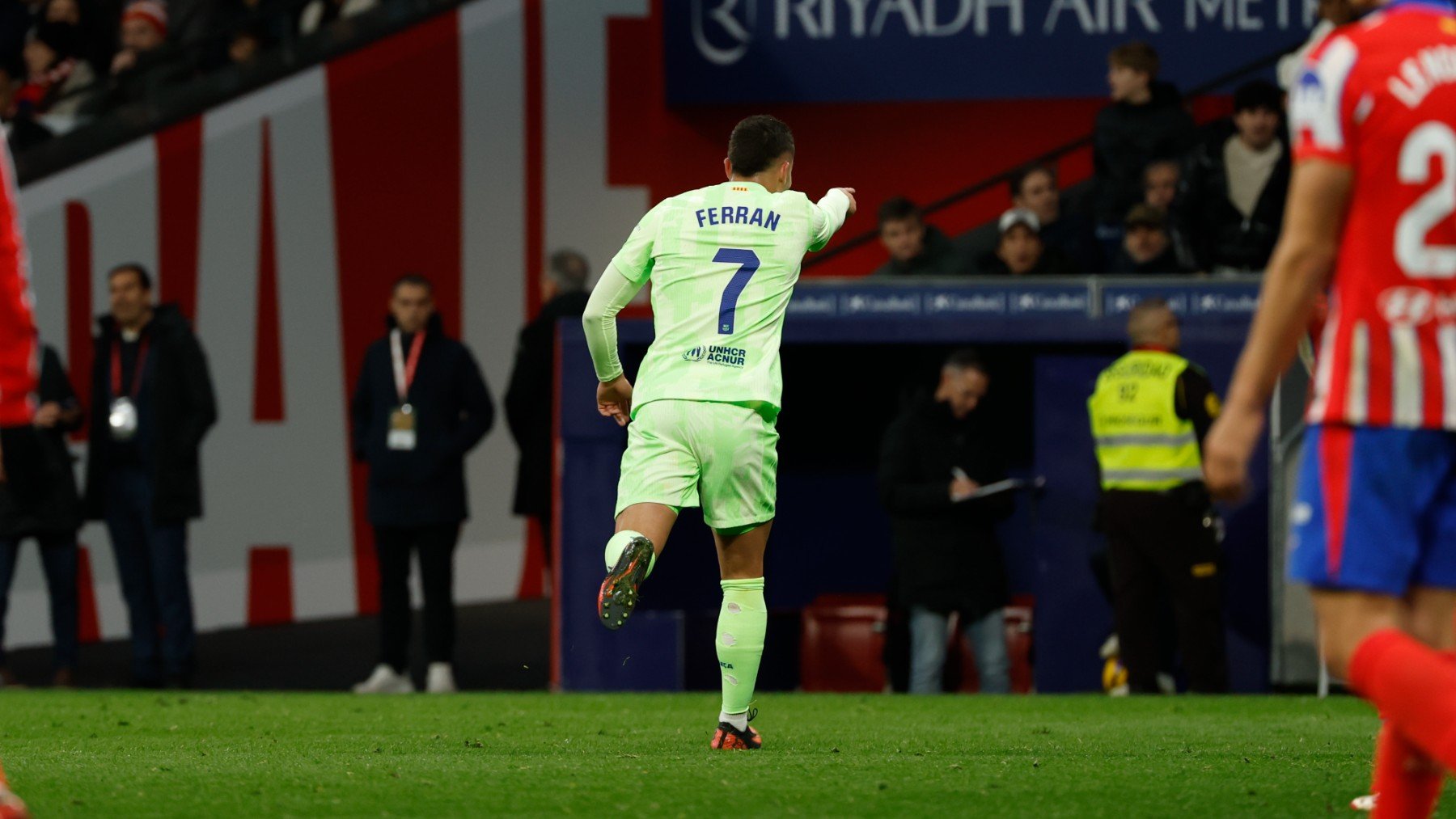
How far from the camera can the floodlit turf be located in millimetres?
5117

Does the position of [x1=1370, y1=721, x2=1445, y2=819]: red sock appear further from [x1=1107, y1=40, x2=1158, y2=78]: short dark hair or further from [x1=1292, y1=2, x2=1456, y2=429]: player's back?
[x1=1107, y1=40, x2=1158, y2=78]: short dark hair

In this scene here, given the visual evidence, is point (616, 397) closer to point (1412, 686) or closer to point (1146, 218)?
point (1412, 686)

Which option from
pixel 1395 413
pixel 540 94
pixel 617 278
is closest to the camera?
pixel 1395 413

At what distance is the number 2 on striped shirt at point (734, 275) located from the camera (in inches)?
257

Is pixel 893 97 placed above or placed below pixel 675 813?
above

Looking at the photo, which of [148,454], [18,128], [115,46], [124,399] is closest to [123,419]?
[124,399]

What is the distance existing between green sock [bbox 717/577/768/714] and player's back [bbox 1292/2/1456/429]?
3143 mm

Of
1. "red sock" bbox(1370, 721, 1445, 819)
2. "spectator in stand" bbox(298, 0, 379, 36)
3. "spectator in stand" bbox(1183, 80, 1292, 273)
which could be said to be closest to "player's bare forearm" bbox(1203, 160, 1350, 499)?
"red sock" bbox(1370, 721, 1445, 819)

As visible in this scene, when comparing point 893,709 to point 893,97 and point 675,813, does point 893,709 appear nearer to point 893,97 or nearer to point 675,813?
point 675,813

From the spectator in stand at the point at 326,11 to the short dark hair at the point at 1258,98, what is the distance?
7034 millimetres

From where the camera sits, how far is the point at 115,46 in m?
16.5

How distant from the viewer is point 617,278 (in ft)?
22.1

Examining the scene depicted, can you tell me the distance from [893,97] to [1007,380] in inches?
115

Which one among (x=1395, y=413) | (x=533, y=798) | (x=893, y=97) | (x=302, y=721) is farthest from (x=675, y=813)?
(x=893, y=97)
